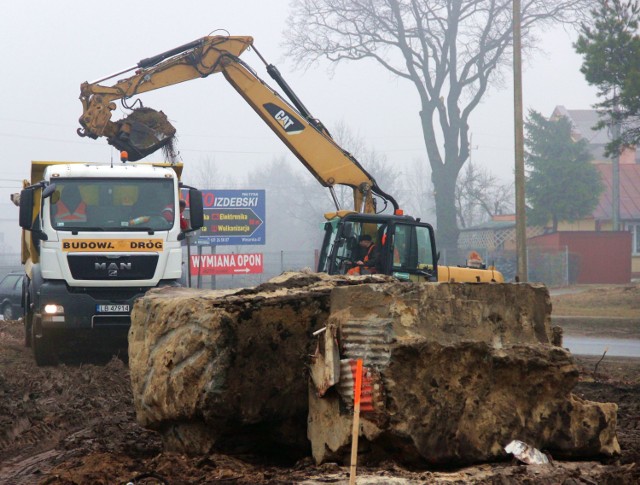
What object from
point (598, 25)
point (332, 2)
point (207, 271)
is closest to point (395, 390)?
point (598, 25)

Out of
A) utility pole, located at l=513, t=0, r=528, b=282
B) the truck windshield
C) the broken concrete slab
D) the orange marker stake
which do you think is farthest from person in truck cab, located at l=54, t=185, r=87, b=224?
utility pole, located at l=513, t=0, r=528, b=282

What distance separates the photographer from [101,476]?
6.15 m

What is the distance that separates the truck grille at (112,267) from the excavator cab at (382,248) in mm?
2469

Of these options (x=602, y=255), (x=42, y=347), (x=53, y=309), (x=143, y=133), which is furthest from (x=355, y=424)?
(x=602, y=255)

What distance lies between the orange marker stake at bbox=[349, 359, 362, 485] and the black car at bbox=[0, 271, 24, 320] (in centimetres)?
2301

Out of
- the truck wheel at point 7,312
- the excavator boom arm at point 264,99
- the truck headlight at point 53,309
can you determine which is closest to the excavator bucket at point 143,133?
the excavator boom arm at point 264,99

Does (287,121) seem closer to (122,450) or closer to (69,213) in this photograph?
(69,213)

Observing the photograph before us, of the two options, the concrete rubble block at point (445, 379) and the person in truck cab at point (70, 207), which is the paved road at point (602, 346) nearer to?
the person in truck cab at point (70, 207)

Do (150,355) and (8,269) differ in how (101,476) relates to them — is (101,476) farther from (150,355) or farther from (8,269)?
(8,269)

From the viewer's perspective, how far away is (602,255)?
134 ft

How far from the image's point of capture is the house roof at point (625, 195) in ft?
175

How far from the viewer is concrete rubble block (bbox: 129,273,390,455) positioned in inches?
248

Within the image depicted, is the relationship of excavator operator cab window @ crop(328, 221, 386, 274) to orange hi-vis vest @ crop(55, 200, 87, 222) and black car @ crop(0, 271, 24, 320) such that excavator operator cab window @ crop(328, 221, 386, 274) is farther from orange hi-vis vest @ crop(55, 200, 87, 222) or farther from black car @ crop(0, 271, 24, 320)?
black car @ crop(0, 271, 24, 320)

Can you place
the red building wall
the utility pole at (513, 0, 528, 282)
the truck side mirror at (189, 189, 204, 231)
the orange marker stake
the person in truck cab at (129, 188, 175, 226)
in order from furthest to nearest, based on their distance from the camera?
1. the red building wall
2. the utility pole at (513, 0, 528, 282)
3. the truck side mirror at (189, 189, 204, 231)
4. the person in truck cab at (129, 188, 175, 226)
5. the orange marker stake
